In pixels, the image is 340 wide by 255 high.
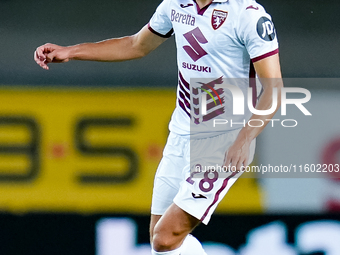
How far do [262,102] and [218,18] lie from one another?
343 mm

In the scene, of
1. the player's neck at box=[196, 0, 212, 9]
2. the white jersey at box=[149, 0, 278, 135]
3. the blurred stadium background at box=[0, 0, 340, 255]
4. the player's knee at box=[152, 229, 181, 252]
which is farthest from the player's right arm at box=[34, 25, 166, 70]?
the player's knee at box=[152, 229, 181, 252]

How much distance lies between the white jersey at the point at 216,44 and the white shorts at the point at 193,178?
0.06 meters

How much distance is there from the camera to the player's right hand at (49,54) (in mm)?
1936

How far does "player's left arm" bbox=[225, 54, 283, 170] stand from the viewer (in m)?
1.65

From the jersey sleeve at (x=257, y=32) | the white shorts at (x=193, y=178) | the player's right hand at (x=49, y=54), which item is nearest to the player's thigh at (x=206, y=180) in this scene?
the white shorts at (x=193, y=178)

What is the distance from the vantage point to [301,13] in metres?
2.67

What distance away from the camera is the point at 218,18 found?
173 cm

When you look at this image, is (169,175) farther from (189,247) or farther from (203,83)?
(203,83)

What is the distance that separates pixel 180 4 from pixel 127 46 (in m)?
0.36

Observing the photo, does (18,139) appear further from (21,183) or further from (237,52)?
(237,52)

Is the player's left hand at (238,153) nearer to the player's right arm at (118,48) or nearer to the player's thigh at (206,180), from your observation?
the player's thigh at (206,180)

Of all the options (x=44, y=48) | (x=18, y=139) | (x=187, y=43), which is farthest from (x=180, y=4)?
(x=18, y=139)

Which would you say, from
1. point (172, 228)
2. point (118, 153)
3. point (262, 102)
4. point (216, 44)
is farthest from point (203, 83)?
point (118, 153)

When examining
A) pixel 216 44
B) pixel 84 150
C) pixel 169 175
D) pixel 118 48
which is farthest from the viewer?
pixel 84 150
